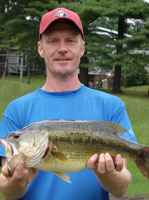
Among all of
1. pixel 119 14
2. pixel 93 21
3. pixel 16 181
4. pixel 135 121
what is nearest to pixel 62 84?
pixel 16 181

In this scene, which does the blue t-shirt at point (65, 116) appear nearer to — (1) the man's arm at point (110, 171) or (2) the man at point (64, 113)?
(2) the man at point (64, 113)

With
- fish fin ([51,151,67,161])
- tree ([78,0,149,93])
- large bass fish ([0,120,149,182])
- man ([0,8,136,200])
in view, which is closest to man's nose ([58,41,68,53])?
man ([0,8,136,200])

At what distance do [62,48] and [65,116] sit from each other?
24.3 inches

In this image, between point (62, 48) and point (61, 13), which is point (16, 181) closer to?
point (62, 48)

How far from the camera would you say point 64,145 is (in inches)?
80.2

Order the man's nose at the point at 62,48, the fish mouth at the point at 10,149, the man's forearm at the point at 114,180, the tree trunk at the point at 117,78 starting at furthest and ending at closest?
the tree trunk at the point at 117,78 → the man's nose at the point at 62,48 → the man's forearm at the point at 114,180 → the fish mouth at the point at 10,149

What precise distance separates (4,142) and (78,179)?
0.70m

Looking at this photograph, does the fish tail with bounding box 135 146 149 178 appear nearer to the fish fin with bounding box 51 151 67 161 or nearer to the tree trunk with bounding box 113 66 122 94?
the fish fin with bounding box 51 151 67 161

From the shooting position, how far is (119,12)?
58.5 feet

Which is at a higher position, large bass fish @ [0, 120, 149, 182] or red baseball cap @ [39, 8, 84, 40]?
red baseball cap @ [39, 8, 84, 40]

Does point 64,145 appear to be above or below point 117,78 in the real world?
above

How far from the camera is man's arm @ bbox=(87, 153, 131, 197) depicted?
6.71 feet

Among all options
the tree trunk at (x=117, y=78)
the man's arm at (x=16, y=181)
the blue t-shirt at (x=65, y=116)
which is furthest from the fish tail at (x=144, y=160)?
the tree trunk at (x=117, y=78)

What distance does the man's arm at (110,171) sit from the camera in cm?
204
